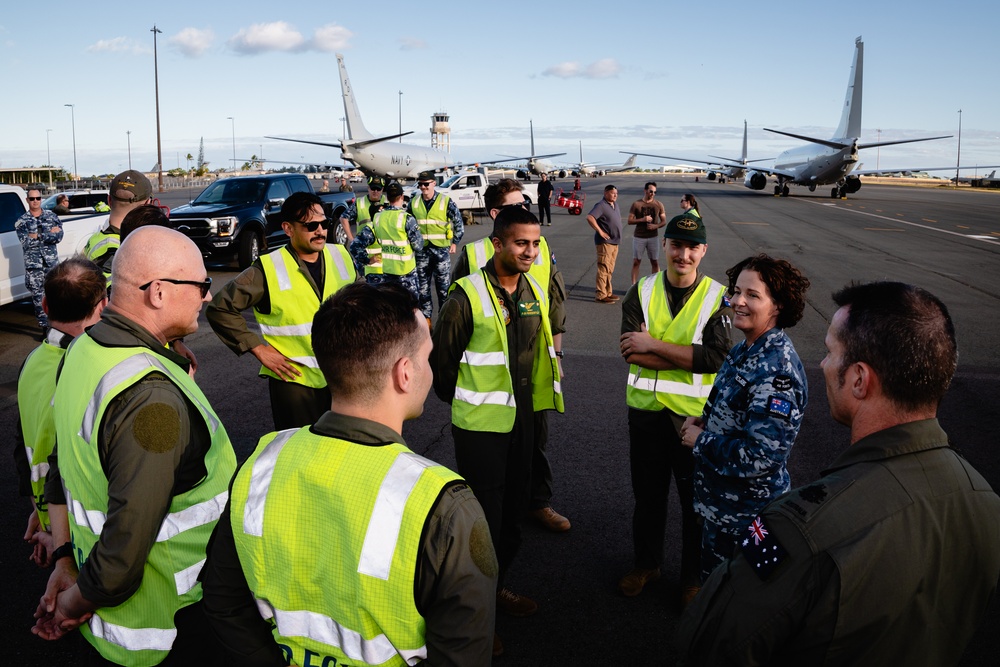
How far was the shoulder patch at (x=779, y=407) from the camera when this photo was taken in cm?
295

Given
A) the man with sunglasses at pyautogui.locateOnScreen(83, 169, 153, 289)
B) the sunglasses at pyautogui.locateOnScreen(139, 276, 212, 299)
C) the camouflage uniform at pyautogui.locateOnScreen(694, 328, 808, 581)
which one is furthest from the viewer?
the man with sunglasses at pyautogui.locateOnScreen(83, 169, 153, 289)

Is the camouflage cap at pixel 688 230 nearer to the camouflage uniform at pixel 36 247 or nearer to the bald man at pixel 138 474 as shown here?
the bald man at pixel 138 474

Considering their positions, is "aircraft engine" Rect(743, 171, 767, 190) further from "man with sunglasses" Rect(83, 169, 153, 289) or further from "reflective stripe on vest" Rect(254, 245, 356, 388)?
"reflective stripe on vest" Rect(254, 245, 356, 388)

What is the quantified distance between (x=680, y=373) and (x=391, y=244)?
20.1ft

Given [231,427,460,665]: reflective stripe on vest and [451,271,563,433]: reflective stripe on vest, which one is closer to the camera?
[231,427,460,665]: reflective stripe on vest

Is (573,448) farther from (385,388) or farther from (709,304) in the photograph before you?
(385,388)

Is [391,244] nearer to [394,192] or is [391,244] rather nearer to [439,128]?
[394,192]

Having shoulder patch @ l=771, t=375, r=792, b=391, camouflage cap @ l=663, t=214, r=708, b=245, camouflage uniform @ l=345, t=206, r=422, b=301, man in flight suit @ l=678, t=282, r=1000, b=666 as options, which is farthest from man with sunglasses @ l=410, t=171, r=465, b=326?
man in flight suit @ l=678, t=282, r=1000, b=666

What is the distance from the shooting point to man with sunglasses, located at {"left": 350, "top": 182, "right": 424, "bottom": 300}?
937 cm

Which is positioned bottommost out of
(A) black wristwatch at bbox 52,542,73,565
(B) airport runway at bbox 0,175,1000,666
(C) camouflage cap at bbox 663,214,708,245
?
(B) airport runway at bbox 0,175,1000,666

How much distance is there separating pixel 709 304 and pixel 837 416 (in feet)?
6.94

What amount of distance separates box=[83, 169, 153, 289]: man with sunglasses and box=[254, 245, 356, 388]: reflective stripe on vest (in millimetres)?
2544

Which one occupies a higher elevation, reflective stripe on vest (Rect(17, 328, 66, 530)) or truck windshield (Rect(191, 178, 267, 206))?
truck windshield (Rect(191, 178, 267, 206))

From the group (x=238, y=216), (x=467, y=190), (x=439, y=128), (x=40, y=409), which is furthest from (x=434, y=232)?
(x=439, y=128)
